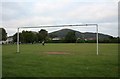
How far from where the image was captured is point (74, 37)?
87625 millimetres

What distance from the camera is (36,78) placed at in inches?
316

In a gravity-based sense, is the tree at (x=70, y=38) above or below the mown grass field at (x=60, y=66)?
above

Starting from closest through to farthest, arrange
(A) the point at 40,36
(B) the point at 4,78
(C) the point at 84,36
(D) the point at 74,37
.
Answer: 1. (B) the point at 4,78
2. (D) the point at 74,37
3. (A) the point at 40,36
4. (C) the point at 84,36

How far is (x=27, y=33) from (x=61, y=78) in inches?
3337

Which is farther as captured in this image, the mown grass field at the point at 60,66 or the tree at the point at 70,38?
the tree at the point at 70,38

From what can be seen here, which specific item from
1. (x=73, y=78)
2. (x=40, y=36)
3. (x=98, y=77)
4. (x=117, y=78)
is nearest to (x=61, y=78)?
(x=73, y=78)

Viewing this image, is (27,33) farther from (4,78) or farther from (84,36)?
(4,78)

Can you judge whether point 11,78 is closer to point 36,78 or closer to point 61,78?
point 36,78

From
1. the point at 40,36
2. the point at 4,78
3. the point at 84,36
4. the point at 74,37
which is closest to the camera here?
the point at 4,78

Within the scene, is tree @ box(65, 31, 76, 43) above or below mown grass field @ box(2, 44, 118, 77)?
above

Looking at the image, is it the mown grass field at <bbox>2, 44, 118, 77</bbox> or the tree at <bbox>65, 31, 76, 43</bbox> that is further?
the tree at <bbox>65, 31, 76, 43</bbox>

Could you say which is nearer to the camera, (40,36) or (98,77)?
(98,77)

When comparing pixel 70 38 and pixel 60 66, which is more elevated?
pixel 70 38

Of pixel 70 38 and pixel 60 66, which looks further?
pixel 70 38
